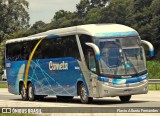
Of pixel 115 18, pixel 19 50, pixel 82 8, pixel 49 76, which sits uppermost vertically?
pixel 82 8

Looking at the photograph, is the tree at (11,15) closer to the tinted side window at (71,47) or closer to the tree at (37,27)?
the tree at (37,27)

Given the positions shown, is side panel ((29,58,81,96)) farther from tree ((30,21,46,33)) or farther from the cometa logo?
tree ((30,21,46,33))

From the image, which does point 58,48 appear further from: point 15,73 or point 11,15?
point 11,15

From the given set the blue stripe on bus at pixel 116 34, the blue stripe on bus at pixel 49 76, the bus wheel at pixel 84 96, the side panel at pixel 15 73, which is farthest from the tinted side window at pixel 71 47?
the side panel at pixel 15 73

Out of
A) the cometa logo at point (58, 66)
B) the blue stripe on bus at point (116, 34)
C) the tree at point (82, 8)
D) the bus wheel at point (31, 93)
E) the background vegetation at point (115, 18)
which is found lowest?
the bus wheel at point (31, 93)

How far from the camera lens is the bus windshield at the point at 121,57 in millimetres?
21516

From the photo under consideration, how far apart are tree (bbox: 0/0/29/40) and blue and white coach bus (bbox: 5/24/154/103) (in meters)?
68.4

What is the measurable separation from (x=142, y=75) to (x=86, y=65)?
226 cm

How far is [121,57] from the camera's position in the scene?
71.3ft

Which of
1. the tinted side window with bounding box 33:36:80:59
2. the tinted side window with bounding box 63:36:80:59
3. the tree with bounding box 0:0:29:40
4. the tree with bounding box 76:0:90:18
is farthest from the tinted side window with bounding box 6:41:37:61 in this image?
the tree with bounding box 76:0:90:18

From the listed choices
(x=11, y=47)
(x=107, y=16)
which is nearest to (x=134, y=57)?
(x=11, y=47)

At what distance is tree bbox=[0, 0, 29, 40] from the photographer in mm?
94438

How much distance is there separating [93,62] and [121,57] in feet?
3.65

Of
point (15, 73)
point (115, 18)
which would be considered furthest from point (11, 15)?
point (15, 73)
